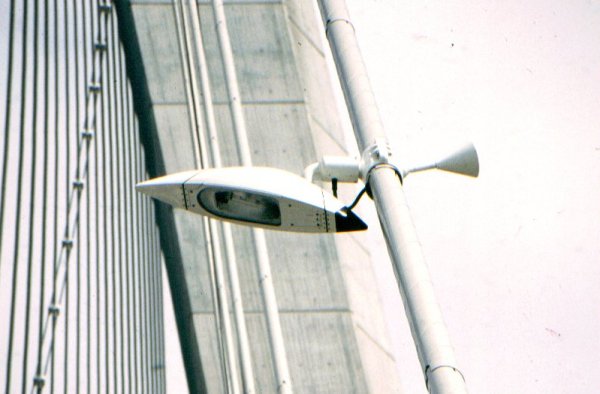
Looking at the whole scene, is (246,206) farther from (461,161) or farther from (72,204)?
(72,204)

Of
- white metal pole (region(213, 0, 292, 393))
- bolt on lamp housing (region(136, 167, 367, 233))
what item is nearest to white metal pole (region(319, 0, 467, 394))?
bolt on lamp housing (region(136, 167, 367, 233))

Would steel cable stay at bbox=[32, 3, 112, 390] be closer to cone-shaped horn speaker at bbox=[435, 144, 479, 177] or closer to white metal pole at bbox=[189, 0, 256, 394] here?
white metal pole at bbox=[189, 0, 256, 394]

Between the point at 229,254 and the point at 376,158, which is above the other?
the point at 229,254

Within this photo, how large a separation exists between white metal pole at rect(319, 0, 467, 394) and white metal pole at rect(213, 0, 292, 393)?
177 cm

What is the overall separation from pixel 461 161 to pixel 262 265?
213 centimetres

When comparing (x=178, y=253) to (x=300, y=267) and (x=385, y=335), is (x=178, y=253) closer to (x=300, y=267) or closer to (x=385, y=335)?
(x=300, y=267)

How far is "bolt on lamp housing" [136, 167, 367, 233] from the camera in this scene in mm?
4711

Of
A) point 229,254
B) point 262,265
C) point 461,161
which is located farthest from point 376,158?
point 229,254

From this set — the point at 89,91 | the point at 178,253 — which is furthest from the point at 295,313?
the point at 89,91

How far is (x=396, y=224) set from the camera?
4.37 meters

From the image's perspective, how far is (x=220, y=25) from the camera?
724cm

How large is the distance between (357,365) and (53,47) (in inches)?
125

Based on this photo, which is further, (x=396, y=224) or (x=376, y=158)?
(x=376, y=158)

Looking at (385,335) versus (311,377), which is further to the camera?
(385,335)
